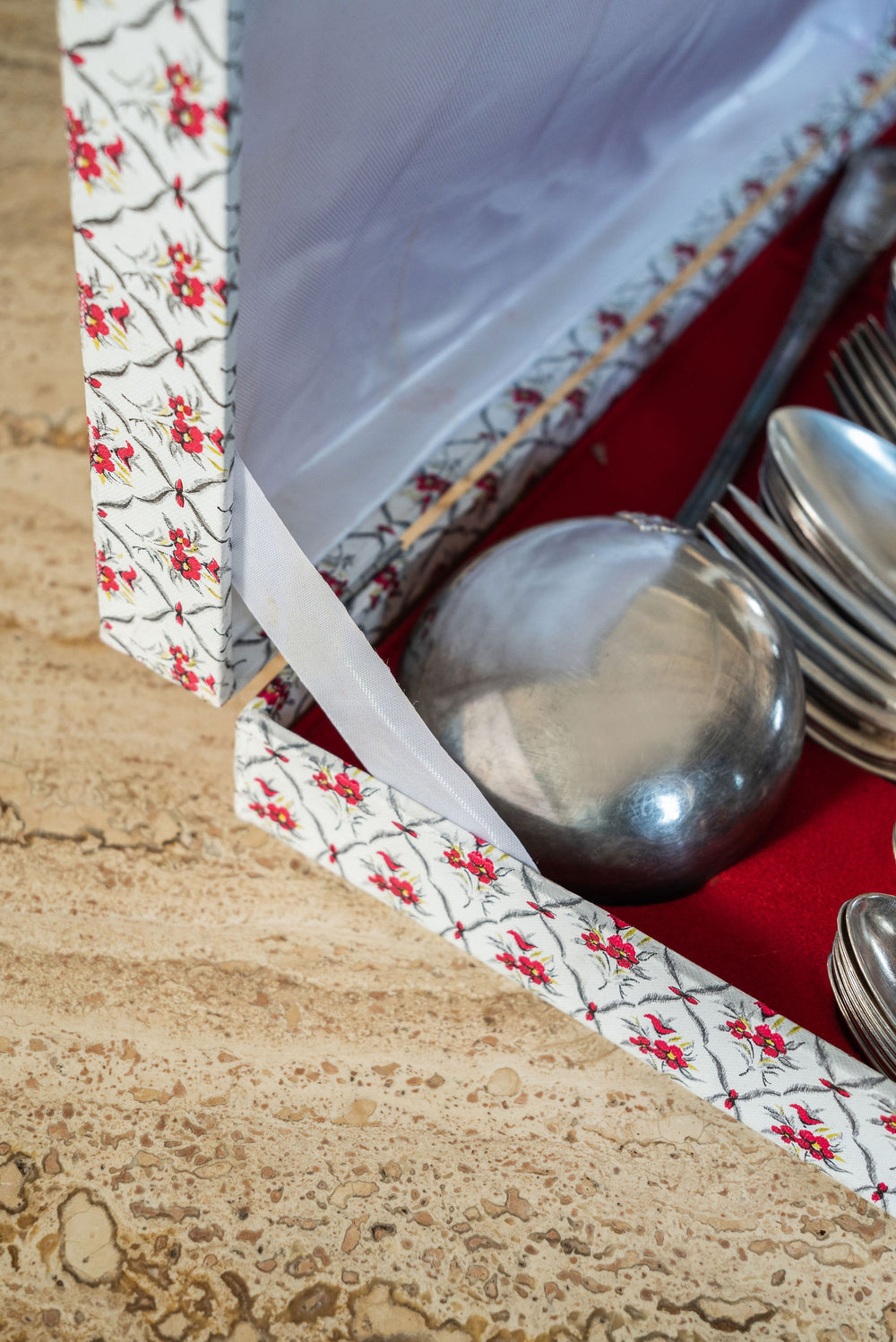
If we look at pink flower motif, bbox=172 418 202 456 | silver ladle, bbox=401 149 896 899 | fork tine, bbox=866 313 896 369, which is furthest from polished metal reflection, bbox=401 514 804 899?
fork tine, bbox=866 313 896 369

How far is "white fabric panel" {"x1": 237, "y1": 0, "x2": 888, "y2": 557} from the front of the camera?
294mm

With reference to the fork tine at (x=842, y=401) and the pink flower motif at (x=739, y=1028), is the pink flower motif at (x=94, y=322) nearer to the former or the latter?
the pink flower motif at (x=739, y=1028)

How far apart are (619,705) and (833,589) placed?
127 mm

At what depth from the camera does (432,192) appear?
0.38 m

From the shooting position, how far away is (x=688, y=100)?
1.83 feet

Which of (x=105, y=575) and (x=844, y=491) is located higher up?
(x=844, y=491)

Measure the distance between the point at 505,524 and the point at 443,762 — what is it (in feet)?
0.59

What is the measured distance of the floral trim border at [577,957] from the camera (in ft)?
1.01

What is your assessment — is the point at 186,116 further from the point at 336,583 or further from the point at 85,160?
the point at 336,583

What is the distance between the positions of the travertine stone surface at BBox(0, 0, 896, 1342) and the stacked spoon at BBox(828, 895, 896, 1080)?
0.16 feet

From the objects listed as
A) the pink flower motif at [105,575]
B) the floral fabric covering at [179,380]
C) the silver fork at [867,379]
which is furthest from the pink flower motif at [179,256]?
the silver fork at [867,379]

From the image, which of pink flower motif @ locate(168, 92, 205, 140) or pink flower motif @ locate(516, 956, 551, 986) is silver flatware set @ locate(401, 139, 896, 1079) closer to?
pink flower motif @ locate(516, 956, 551, 986)

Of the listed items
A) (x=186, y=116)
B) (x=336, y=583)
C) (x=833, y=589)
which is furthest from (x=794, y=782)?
(x=186, y=116)

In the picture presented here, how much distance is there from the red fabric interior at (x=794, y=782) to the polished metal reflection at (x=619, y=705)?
0.02 meters
